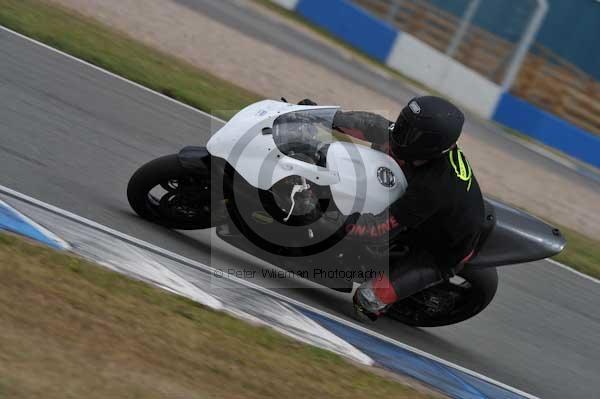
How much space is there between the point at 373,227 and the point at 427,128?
771mm

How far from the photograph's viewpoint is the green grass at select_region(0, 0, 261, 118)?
36.2ft

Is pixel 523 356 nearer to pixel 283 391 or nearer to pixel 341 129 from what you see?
pixel 341 129

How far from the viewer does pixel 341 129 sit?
6.25m

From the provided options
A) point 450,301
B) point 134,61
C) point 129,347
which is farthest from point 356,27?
point 129,347

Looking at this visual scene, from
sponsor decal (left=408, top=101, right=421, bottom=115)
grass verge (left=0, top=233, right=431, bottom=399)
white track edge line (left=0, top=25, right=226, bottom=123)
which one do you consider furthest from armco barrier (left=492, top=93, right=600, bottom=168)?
grass verge (left=0, top=233, right=431, bottom=399)

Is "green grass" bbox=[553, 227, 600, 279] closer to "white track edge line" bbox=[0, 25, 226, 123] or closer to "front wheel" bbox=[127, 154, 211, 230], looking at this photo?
"white track edge line" bbox=[0, 25, 226, 123]

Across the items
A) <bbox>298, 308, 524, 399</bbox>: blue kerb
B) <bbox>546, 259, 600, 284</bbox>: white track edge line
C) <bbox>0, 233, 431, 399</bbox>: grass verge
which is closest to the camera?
<bbox>0, 233, 431, 399</bbox>: grass verge

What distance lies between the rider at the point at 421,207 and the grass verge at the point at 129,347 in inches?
31.9

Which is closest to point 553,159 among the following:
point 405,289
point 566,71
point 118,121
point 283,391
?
point 566,71

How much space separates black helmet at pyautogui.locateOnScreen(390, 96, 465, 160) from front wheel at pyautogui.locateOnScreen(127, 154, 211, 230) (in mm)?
1356

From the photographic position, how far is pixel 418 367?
6.19m

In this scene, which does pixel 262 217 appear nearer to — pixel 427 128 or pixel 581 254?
pixel 427 128

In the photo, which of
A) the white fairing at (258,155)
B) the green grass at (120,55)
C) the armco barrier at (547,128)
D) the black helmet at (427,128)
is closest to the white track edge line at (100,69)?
the green grass at (120,55)

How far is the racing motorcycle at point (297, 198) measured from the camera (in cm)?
595
